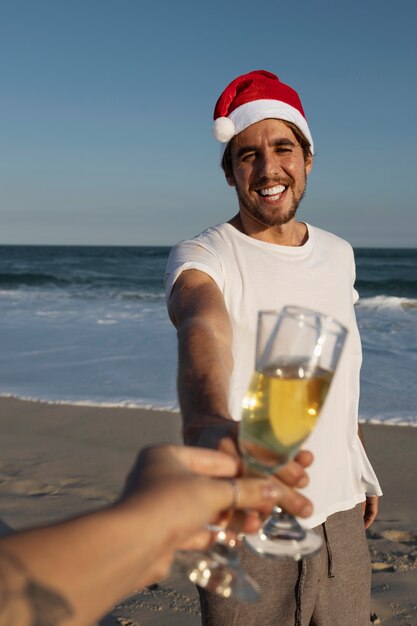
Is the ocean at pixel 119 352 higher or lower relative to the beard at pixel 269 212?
lower

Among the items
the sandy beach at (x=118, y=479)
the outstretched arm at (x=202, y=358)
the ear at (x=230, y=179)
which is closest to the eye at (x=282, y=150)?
the ear at (x=230, y=179)

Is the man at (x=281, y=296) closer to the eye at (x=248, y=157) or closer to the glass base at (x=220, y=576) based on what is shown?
the eye at (x=248, y=157)

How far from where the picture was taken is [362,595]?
96.0 inches

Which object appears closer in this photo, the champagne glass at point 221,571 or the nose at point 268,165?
the champagne glass at point 221,571

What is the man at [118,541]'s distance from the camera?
0.81 meters

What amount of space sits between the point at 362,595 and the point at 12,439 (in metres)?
4.38

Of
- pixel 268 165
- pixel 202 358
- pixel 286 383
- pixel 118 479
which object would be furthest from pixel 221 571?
pixel 118 479

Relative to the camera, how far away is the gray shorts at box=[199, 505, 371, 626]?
2.17m

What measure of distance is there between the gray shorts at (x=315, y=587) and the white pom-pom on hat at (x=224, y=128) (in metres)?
1.44

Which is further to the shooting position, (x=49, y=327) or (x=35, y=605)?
(x=49, y=327)

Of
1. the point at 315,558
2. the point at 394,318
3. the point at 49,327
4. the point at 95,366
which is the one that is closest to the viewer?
the point at 315,558

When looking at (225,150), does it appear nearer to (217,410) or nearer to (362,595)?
(217,410)

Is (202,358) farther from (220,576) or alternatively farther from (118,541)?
(118,541)

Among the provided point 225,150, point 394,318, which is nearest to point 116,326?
point 394,318
